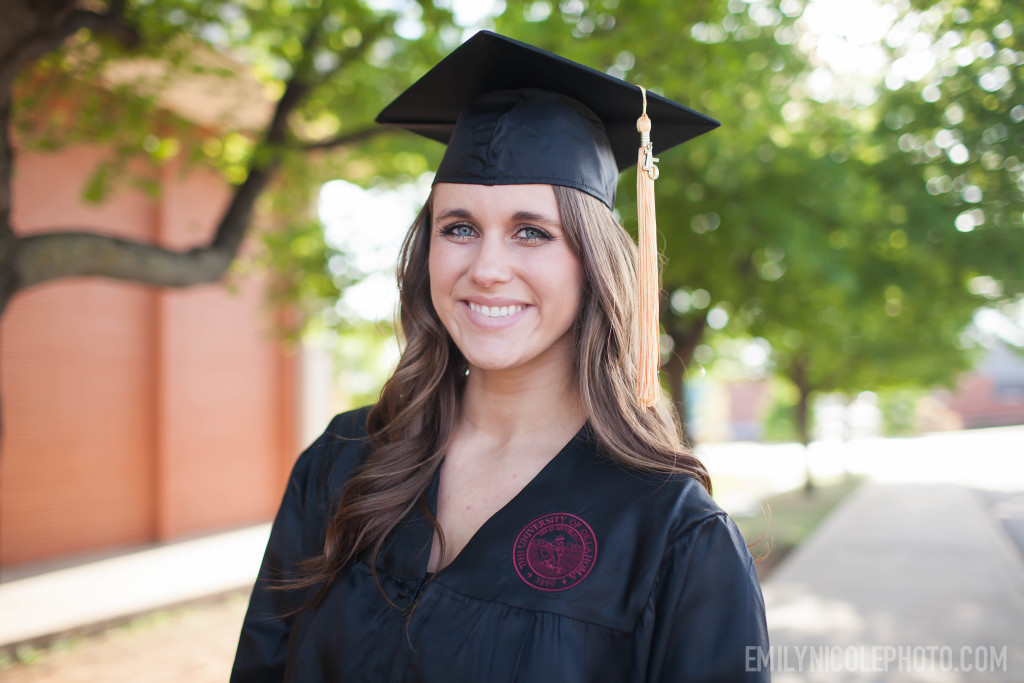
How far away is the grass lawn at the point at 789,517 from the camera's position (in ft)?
28.9

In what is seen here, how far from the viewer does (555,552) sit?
1.48 metres

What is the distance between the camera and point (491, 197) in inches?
64.7

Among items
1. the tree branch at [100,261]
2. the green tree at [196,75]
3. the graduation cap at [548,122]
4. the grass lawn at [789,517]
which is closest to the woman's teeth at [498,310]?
the graduation cap at [548,122]

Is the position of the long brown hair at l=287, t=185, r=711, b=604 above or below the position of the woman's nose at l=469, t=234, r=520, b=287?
below

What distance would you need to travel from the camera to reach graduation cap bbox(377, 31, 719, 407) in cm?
170

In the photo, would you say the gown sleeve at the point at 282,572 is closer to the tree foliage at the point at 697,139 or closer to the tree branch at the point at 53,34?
the tree foliage at the point at 697,139

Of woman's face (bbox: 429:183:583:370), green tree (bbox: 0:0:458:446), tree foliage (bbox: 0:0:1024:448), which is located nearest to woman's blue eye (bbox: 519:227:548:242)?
woman's face (bbox: 429:183:583:370)

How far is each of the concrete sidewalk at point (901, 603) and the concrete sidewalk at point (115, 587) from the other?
522cm

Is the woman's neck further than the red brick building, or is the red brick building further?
the red brick building

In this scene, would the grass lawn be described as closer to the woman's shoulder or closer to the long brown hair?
the long brown hair

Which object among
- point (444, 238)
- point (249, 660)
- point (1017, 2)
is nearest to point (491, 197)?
point (444, 238)

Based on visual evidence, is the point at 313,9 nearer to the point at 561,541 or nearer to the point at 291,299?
the point at 291,299

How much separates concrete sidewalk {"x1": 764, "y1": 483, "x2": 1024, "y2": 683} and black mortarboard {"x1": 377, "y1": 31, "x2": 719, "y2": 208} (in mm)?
4105

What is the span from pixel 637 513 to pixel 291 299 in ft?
22.5
